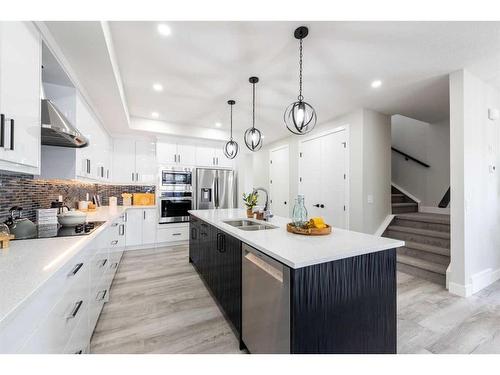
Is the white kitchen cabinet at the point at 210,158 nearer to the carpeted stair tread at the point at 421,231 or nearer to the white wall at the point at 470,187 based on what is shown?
the carpeted stair tread at the point at 421,231

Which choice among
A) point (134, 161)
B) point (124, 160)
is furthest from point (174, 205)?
point (124, 160)

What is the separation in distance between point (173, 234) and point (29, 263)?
3.74 metres

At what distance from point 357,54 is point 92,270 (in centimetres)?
310

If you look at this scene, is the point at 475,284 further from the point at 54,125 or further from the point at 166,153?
the point at 166,153

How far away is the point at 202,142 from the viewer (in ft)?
16.7

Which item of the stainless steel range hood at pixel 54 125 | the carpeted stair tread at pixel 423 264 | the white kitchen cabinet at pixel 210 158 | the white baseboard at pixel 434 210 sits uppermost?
the white kitchen cabinet at pixel 210 158

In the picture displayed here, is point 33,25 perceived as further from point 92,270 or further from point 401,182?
point 401,182

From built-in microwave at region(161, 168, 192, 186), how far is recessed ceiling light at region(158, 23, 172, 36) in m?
3.06

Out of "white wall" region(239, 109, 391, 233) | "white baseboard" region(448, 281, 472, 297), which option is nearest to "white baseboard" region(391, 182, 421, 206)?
"white wall" region(239, 109, 391, 233)

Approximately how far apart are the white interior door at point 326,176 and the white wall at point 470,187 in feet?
5.03

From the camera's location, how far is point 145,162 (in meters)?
4.82

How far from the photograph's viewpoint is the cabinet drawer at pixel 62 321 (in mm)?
842

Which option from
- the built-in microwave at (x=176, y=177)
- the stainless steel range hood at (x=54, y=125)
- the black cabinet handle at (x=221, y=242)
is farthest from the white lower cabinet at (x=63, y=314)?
the built-in microwave at (x=176, y=177)
